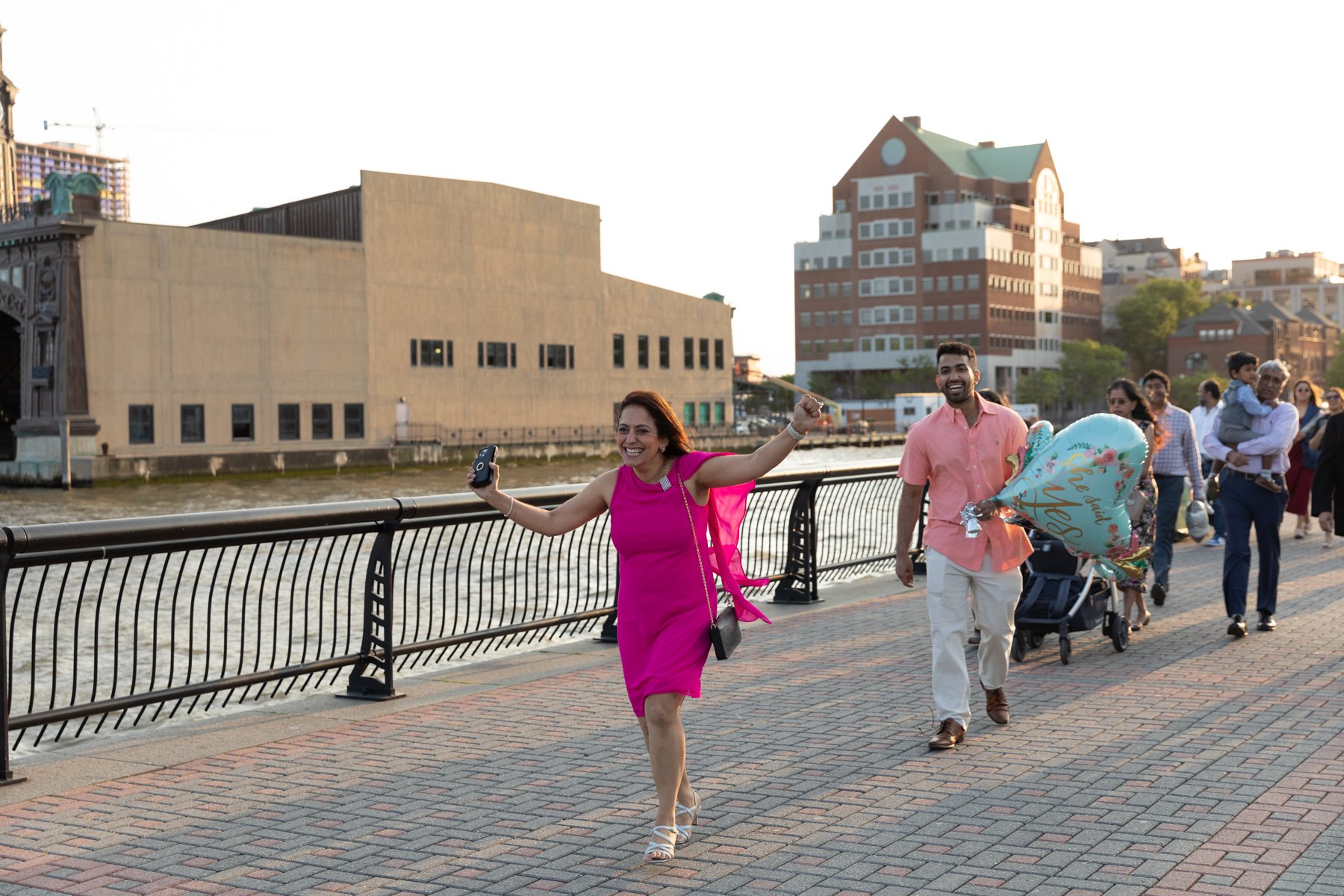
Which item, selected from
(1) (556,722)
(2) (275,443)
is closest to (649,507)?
(1) (556,722)

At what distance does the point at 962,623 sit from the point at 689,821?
2205 millimetres

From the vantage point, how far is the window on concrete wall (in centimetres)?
6756

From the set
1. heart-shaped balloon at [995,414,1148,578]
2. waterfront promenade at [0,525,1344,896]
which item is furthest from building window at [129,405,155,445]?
heart-shaped balloon at [995,414,1148,578]

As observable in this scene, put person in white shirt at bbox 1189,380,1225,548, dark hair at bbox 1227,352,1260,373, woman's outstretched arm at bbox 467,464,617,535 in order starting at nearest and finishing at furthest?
woman's outstretched arm at bbox 467,464,617,535
dark hair at bbox 1227,352,1260,373
person in white shirt at bbox 1189,380,1225,548

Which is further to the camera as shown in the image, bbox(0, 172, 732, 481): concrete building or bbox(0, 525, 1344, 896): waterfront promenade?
bbox(0, 172, 732, 481): concrete building

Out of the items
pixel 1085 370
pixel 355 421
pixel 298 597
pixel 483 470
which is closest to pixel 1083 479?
pixel 483 470

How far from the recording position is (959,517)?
23.4ft

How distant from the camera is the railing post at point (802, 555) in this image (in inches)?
502

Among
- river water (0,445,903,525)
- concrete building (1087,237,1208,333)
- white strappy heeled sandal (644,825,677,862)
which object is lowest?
river water (0,445,903,525)

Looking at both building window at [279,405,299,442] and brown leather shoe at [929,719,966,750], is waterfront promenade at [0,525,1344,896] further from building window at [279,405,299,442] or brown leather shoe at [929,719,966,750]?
building window at [279,405,299,442]

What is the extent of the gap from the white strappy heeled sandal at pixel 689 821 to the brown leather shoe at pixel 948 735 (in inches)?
66.1

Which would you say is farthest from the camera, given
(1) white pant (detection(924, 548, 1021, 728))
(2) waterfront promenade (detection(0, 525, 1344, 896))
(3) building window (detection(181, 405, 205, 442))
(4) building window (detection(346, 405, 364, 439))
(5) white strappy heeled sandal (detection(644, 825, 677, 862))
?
(4) building window (detection(346, 405, 364, 439))

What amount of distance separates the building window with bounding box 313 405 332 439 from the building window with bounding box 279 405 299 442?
915mm

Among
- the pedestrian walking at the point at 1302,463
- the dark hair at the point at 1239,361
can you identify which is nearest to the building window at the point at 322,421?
the pedestrian walking at the point at 1302,463
